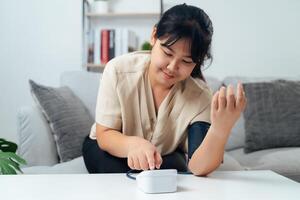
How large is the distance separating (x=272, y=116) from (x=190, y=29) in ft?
3.58

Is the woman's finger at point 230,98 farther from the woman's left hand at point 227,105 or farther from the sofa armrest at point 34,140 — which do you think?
the sofa armrest at point 34,140

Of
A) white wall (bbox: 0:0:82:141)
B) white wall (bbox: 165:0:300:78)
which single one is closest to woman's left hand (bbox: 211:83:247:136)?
white wall (bbox: 165:0:300:78)

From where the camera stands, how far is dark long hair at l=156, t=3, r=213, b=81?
99 cm

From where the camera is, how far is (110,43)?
7.72 feet

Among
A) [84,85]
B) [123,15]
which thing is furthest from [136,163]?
[123,15]

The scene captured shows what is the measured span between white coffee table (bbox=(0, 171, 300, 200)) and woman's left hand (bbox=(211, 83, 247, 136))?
0.43ft

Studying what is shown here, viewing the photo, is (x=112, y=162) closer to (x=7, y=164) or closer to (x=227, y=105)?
(x=7, y=164)

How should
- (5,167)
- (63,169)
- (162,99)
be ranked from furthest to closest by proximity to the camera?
(63,169), (162,99), (5,167)

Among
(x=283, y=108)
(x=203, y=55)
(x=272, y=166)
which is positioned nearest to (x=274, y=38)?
(x=283, y=108)

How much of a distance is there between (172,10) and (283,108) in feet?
3.67

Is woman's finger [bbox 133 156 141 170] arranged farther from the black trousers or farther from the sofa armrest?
the sofa armrest

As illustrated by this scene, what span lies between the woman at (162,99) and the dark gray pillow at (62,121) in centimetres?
37

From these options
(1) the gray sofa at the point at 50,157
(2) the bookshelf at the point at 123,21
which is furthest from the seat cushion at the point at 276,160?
(2) the bookshelf at the point at 123,21

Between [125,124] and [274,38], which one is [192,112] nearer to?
[125,124]
